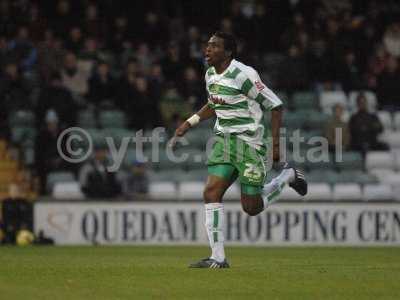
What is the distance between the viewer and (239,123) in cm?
1127

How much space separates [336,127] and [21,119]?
5.77m

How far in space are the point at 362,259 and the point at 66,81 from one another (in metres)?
9.00

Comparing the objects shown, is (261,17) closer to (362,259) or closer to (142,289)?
(362,259)

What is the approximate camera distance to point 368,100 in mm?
22047

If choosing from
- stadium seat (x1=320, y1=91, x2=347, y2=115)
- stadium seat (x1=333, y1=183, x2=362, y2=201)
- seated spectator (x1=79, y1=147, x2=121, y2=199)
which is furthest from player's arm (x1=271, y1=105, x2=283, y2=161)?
stadium seat (x1=320, y1=91, x2=347, y2=115)

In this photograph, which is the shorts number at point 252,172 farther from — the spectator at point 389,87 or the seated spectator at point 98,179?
the spectator at point 389,87

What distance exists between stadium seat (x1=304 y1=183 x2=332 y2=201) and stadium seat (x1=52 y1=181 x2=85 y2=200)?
A: 3931 mm

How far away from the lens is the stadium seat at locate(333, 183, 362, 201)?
19.4 meters

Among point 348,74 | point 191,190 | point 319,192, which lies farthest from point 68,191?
point 348,74

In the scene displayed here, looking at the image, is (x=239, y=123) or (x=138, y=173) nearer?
(x=239, y=123)

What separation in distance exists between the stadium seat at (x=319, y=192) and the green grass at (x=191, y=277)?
4738 mm

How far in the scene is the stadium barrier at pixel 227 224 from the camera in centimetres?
1877

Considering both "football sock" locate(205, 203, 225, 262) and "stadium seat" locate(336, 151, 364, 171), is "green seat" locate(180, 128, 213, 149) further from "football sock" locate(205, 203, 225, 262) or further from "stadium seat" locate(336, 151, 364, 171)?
"football sock" locate(205, 203, 225, 262)

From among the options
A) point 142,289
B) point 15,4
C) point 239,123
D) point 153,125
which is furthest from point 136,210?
point 142,289
